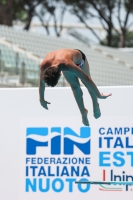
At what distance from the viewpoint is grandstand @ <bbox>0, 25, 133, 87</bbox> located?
583 inches

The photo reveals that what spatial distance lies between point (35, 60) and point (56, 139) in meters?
9.08

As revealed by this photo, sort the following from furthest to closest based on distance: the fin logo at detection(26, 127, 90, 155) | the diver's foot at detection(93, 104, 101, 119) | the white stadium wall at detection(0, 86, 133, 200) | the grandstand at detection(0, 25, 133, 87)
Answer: the grandstand at detection(0, 25, 133, 87)
the fin logo at detection(26, 127, 90, 155)
the white stadium wall at detection(0, 86, 133, 200)
the diver's foot at detection(93, 104, 101, 119)

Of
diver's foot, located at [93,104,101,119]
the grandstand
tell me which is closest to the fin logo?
diver's foot, located at [93,104,101,119]

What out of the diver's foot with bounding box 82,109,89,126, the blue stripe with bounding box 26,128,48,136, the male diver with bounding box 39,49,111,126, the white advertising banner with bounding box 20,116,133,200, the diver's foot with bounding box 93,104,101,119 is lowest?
the white advertising banner with bounding box 20,116,133,200

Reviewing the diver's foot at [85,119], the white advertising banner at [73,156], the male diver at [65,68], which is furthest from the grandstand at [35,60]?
the male diver at [65,68]

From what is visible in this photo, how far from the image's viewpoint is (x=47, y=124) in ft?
25.5

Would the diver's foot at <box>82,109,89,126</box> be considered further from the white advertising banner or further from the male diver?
the male diver

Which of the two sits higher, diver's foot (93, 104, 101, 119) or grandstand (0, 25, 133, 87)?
grandstand (0, 25, 133, 87)

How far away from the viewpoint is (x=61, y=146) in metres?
7.75

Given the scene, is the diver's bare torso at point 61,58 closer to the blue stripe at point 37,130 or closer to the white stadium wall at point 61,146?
the white stadium wall at point 61,146

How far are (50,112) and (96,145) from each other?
74 cm

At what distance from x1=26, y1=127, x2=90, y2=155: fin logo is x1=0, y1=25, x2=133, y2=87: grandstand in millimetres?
5586

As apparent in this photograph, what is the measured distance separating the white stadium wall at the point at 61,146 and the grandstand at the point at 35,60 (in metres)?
5.50

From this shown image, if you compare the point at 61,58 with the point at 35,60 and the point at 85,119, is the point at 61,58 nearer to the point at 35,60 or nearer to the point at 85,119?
the point at 85,119
